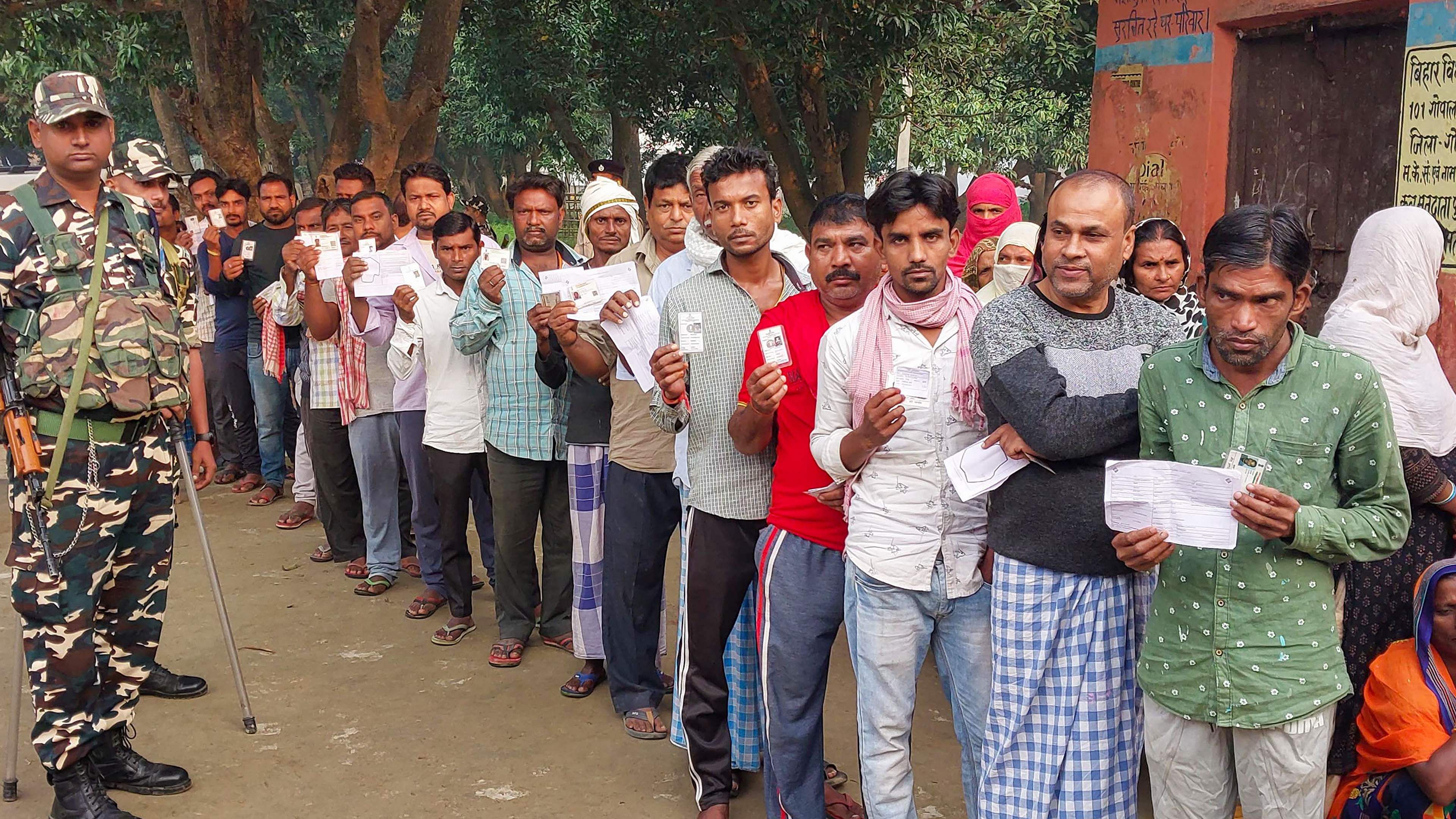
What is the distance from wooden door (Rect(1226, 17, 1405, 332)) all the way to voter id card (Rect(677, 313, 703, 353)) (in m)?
3.62

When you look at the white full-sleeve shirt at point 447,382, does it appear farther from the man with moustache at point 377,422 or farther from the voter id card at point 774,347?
the voter id card at point 774,347

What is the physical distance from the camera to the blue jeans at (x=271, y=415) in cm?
830

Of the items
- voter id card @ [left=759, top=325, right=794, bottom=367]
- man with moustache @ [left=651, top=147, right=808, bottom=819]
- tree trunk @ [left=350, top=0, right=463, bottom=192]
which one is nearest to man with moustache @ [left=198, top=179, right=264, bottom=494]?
tree trunk @ [left=350, top=0, right=463, bottom=192]

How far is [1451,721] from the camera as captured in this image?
3215 millimetres

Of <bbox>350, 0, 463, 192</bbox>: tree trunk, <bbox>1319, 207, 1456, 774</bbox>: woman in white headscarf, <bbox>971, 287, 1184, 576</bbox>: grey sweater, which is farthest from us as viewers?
<bbox>350, 0, 463, 192</bbox>: tree trunk

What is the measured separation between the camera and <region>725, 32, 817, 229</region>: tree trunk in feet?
36.7

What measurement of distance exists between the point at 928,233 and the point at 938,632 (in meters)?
1.04

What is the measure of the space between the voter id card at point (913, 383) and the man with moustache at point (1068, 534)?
142 millimetres

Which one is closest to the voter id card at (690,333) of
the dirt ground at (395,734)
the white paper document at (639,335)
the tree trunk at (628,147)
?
the white paper document at (639,335)

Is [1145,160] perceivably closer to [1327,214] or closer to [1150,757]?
[1327,214]

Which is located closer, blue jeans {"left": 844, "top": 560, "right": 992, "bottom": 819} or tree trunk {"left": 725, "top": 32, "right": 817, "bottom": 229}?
blue jeans {"left": 844, "top": 560, "right": 992, "bottom": 819}

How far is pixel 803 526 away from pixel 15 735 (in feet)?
9.35

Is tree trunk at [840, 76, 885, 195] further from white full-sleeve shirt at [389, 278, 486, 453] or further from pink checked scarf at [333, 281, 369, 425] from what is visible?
white full-sleeve shirt at [389, 278, 486, 453]

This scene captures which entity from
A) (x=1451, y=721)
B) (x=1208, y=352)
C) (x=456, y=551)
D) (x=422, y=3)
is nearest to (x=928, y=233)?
(x=1208, y=352)
